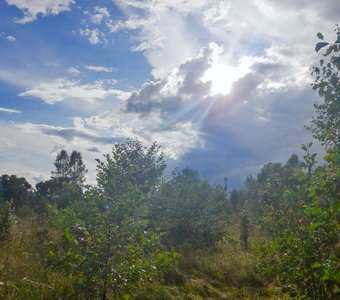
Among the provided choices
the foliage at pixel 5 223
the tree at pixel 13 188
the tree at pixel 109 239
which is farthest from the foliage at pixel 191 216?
the tree at pixel 13 188

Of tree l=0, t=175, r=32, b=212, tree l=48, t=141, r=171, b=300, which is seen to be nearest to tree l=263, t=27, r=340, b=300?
tree l=48, t=141, r=171, b=300

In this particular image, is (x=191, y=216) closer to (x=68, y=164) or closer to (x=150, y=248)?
(x=150, y=248)

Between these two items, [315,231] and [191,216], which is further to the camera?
[191,216]

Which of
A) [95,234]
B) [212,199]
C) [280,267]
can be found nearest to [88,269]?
[95,234]

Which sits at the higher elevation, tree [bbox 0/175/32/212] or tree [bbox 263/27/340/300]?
tree [bbox 0/175/32/212]

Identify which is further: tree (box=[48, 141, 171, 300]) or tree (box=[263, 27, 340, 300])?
tree (box=[48, 141, 171, 300])

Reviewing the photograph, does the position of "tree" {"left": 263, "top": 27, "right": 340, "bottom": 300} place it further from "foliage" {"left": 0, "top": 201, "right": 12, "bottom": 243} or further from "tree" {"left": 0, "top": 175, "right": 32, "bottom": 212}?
"tree" {"left": 0, "top": 175, "right": 32, "bottom": 212}

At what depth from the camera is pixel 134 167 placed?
7.03m

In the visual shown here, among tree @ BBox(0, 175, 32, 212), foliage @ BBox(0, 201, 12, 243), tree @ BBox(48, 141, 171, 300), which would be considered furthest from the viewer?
tree @ BBox(0, 175, 32, 212)

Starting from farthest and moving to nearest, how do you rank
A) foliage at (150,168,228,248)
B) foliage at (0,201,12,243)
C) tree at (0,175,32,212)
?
tree at (0,175,32,212) < foliage at (150,168,228,248) < foliage at (0,201,12,243)

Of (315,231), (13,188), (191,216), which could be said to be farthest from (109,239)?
(13,188)

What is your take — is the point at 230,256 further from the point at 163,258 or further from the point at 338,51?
the point at 338,51

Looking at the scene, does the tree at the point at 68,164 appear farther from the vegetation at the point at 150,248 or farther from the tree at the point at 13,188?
the vegetation at the point at 150,248

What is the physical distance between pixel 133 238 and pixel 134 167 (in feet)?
4.17
